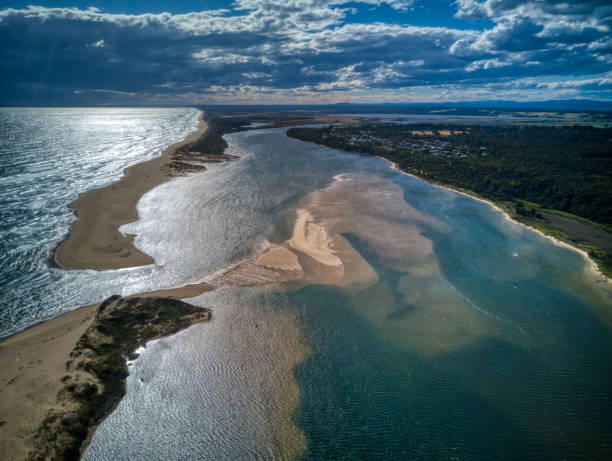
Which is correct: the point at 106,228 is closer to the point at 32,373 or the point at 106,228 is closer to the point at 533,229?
the point at 32,373

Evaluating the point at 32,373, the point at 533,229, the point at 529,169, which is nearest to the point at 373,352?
the point at 32,373

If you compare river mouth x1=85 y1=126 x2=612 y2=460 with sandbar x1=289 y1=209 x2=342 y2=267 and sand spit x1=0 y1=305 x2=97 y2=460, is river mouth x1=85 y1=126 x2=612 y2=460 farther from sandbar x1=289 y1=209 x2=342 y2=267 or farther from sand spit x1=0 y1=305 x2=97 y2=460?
sand spit x1=0 y1=305 x2=97 y2=460

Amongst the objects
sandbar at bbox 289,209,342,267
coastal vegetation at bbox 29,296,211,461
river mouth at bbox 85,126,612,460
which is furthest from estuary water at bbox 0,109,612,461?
sandbar at bbox 289,209,342,267

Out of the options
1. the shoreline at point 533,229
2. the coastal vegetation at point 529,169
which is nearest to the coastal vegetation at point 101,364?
the shoreline at point 533,229

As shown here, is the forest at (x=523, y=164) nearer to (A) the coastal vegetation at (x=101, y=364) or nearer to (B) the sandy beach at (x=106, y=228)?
(A) the coastal vegetation at (x=101, y=364)

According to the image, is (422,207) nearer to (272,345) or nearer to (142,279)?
(272,345)
